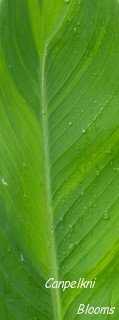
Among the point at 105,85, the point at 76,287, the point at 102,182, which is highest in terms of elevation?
the point at 105,85

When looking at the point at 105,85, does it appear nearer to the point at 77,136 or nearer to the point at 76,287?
the point at 77,136

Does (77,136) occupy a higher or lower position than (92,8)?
lower

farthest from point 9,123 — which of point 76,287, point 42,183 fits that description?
point 76,287

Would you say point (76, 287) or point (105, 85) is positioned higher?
point (105, 85)

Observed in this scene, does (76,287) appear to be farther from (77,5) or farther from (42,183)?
(77,5)

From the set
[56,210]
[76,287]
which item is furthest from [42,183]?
[76,287]
